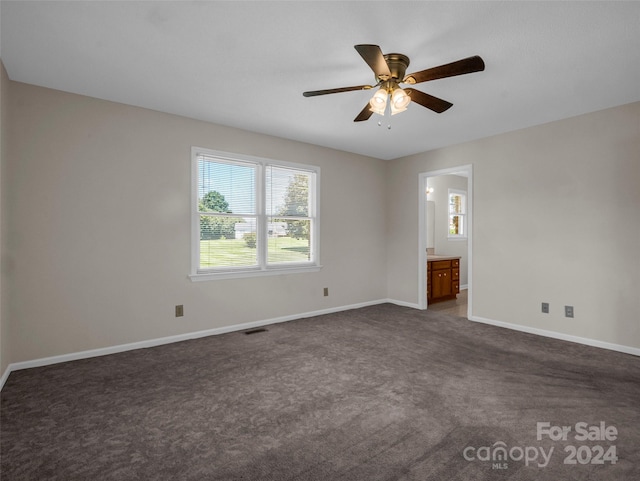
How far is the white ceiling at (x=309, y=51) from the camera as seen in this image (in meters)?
2.05

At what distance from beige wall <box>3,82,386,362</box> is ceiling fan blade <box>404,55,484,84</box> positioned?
2.62m

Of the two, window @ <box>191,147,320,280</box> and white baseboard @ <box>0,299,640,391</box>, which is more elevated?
window @ <box>191,147,320,280</box>

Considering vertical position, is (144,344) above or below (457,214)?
below

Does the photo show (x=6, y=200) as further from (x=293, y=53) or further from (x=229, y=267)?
(x=293, y=53)

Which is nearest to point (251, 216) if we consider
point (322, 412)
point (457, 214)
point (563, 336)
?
point (322, 412)

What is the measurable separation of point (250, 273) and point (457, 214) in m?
5.09

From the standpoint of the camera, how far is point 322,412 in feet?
7.47

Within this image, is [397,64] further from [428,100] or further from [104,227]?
[104,227]

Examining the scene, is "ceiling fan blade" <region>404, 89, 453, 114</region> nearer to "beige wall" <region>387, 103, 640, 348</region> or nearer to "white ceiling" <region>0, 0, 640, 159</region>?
"white ceiling" <region>0, 0, 640, 159</region>

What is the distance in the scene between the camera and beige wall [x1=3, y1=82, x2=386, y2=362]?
3010 millimetres

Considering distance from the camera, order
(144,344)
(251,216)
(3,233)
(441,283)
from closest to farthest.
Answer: (3,233) → (144,344) → (251,216) → (441,283)

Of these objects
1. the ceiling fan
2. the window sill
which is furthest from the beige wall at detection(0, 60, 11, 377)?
the ceiling fan

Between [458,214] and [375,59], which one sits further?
[458,214]

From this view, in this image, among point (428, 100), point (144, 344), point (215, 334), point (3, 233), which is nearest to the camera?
Result: point (428, 100)
